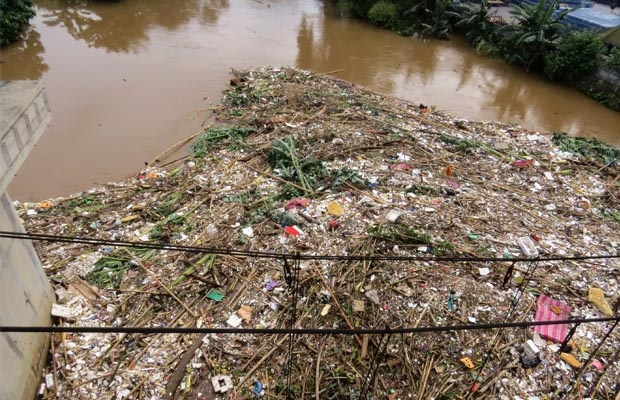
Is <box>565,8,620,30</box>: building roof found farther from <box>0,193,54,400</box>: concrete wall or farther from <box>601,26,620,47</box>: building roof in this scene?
<box>0,193,54,400</box>: concrete wall

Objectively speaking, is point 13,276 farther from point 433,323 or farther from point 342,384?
point 433,323

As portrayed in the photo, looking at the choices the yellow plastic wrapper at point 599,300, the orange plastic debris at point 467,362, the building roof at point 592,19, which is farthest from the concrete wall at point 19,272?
the building roof at point 592,19

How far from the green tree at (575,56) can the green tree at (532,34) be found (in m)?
0.31

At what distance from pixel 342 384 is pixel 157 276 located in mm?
2035

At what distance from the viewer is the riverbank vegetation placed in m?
10.0

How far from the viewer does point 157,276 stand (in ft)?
12.9

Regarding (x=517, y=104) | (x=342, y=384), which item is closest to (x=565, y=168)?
(x=517, y=104)

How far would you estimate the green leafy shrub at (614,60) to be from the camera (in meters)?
9.49

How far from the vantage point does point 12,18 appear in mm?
10016

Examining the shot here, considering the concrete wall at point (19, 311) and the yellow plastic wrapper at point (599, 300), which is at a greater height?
the concrete wall at point (19, 311)

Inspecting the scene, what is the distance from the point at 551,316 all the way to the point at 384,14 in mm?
12193

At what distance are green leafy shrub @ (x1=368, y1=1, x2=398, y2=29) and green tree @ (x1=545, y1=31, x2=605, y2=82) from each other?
5.06 meters

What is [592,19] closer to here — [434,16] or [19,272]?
[434,16]

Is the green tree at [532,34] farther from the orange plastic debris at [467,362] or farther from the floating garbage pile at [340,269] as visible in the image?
the orange plastic debris at [467,362]
